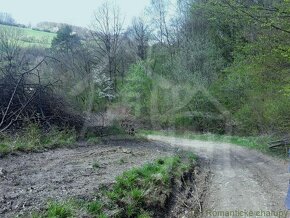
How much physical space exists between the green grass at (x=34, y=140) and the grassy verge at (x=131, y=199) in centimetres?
383

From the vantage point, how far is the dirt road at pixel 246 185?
7.24m

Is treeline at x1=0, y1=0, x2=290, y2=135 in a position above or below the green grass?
above

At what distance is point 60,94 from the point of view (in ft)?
47.2

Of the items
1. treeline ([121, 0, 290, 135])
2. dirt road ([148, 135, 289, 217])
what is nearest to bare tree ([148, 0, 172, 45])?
treeline ([121, 0, 290, 135])

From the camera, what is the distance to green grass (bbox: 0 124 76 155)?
10.0m

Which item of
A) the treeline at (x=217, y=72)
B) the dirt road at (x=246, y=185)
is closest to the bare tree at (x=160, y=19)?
the treeline at (x=217, y=72)

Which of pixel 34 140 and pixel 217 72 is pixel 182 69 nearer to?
pixel 217 72

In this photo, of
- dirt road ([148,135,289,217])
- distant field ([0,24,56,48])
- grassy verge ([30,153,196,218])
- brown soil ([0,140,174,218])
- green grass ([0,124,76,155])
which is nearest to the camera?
grassy verge ([30,153,196,218])

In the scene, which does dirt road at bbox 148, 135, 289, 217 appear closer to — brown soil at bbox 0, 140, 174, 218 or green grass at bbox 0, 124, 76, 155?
brown soil at bbox 0, 140, 174, 218

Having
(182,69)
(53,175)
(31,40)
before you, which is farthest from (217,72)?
(53,175)

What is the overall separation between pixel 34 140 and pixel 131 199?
18.8 feet

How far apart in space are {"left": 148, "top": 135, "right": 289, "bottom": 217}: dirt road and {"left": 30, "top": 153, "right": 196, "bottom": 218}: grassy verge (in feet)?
3.36

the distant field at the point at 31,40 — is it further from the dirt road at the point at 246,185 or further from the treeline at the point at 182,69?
the dirt road at the point at 246,185

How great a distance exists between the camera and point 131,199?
21.3 feet
